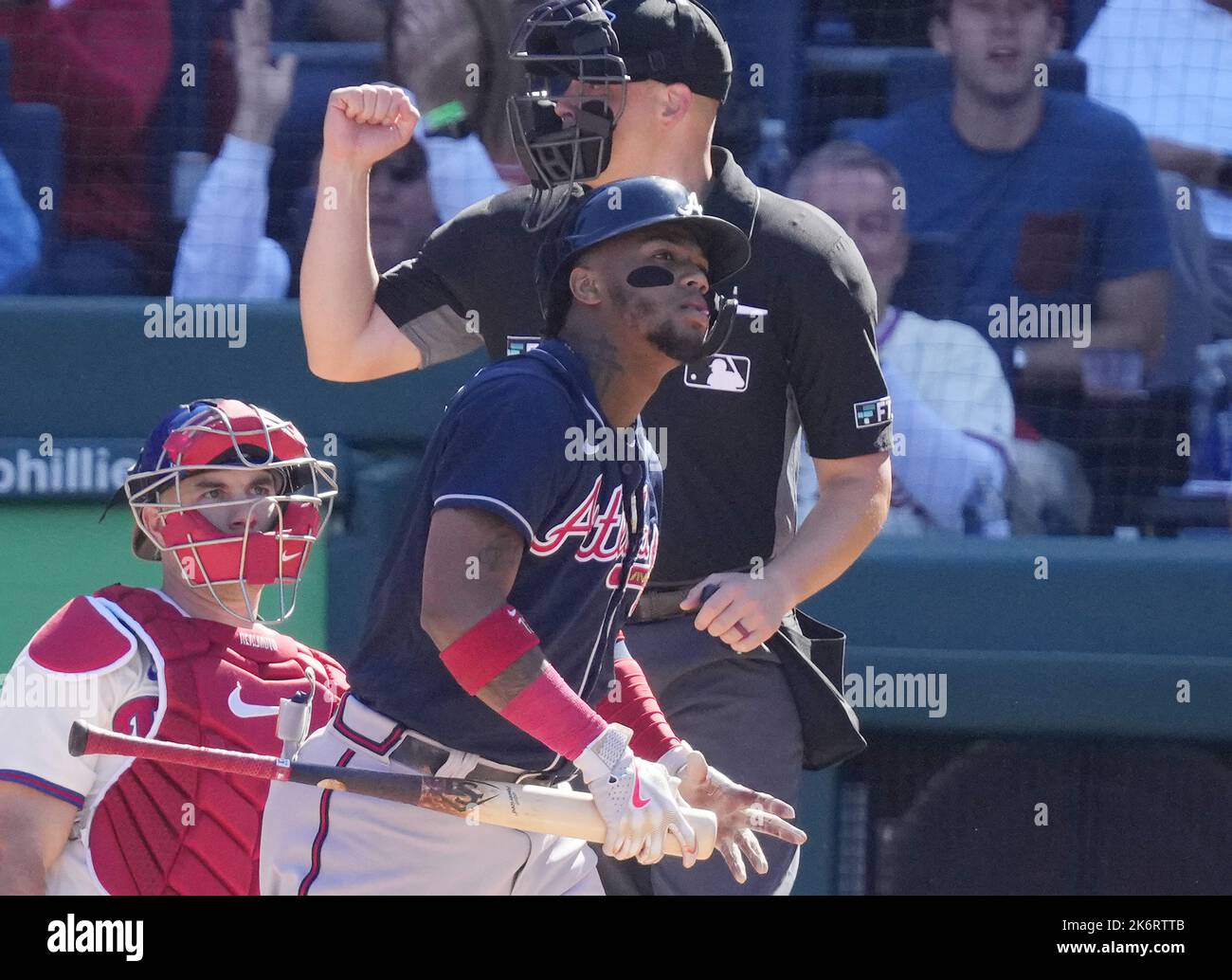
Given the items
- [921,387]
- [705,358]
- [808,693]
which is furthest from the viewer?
[921,387]

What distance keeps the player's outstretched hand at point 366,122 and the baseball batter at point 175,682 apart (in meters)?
0.49

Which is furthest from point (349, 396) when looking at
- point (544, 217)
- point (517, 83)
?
point (544, 217)

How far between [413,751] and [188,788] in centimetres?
42

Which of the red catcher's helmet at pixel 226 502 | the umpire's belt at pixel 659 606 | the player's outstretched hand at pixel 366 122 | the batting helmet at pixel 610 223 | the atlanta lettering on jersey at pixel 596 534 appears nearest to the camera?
the atlanta lettering on jersey at pixel 596 534

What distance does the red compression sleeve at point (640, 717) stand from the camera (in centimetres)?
282

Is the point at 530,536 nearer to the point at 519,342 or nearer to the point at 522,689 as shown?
the point at 522,689

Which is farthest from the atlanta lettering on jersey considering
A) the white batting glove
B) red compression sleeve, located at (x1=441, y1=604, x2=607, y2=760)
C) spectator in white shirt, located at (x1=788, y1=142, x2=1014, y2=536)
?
spectator in white shirt, located at (x1=788, y1=142, x2=1014, y2=536)

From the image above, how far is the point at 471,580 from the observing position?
92.5 inches

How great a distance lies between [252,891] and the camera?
2.82m

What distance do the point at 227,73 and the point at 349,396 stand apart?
100 cm

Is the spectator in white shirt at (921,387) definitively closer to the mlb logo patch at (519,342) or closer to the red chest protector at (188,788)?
the mlb logo patch at (519,342)

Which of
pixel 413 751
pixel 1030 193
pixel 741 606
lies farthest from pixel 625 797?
pixel 1030 193

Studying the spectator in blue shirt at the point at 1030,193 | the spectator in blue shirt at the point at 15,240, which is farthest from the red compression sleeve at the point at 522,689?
the spectator in blue shirt at the point at 15,240
